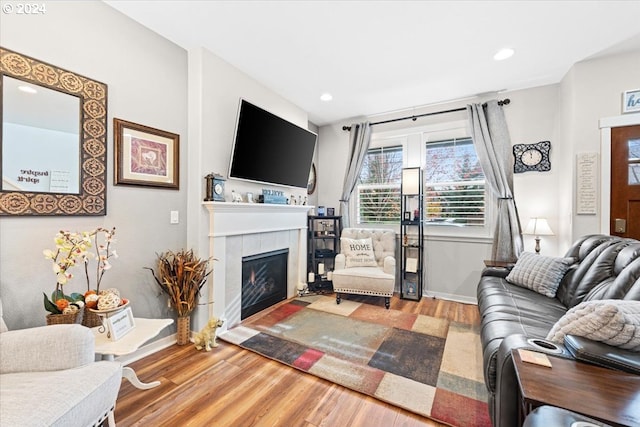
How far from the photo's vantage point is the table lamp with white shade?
9.54 ft

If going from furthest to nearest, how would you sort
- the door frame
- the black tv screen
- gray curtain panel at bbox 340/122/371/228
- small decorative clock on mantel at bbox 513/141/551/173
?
gray curtain panel at bbox 340/122/371/228
small decorative clock on mantel at bbox 513/141/551/173
the black tv screen
the door frame

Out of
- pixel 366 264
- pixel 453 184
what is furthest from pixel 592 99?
pixel 366 264

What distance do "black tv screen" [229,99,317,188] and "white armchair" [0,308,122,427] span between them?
71.8 inches

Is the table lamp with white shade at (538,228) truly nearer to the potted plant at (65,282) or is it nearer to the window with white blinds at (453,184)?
the window with white blinds at (453,184)

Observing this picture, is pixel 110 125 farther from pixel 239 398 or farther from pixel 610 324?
pixel 610 324

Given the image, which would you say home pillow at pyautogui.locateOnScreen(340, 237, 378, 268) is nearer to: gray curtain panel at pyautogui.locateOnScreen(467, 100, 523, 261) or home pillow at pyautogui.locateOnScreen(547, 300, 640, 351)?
gray curtain panel at pyautogui.locateOnScreen(467, 100, 523, 261)

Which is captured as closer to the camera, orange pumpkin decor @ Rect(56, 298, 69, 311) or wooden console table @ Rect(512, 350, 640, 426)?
wooden console table @ Rect(512, 350, 640, 426)

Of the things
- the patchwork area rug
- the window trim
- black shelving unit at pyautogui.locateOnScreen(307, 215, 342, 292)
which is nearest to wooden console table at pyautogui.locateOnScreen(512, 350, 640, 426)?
the patchwork area rug

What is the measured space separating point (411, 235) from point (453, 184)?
904 millimetres

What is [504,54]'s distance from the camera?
2.56m

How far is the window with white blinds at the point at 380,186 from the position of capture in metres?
4.10

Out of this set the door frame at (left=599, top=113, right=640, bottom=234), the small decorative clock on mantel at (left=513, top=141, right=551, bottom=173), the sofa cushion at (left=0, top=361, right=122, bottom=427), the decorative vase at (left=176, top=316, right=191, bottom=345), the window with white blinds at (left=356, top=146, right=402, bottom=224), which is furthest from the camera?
the window with white blinds at (left=356, top=146, right=402, bottom=224)

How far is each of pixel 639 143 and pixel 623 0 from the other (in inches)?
54.1

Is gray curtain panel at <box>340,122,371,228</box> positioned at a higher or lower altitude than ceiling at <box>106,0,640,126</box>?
lower
